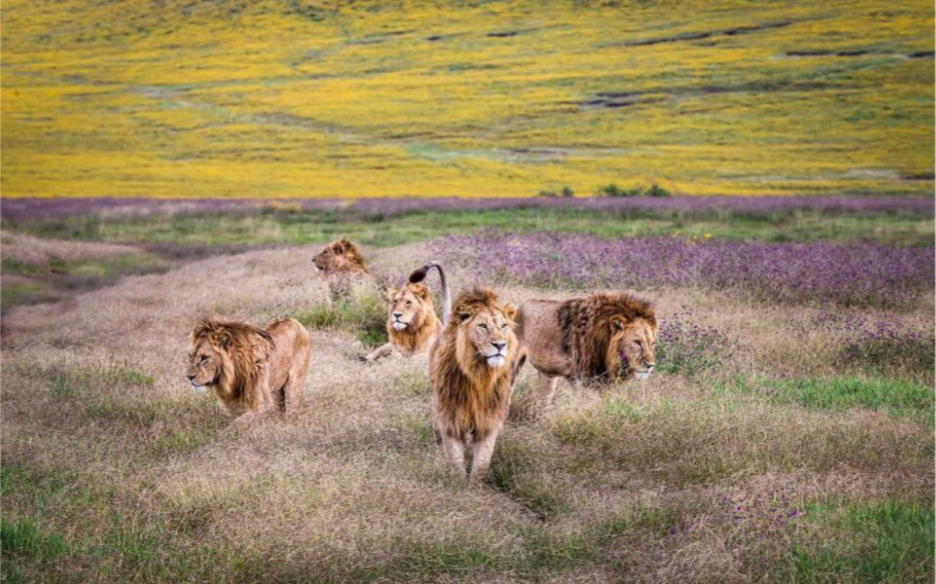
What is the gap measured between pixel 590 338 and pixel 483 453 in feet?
5.90

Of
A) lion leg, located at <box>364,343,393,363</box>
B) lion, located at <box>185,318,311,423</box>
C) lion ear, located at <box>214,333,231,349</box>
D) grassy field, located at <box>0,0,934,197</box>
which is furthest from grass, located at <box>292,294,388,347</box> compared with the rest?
grassy field, located at <box>0,0,934,197</box>

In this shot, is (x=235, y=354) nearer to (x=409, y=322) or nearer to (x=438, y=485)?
(x=438, y=485)

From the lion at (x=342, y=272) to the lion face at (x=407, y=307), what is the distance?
272cm

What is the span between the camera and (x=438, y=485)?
22.5 ft

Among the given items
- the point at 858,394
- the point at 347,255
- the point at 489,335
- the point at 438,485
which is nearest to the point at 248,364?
the point at 489,335

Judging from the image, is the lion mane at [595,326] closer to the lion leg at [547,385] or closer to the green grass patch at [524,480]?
the lion leg at [547,385]

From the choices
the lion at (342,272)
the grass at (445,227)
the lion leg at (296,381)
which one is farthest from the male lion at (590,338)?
the grass at (445,227)

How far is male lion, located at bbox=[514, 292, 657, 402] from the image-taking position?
8.60 metres

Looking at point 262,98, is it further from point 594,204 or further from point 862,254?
point 862,254

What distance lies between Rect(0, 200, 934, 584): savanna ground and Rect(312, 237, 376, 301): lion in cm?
31

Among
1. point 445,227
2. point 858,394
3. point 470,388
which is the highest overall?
point 470,388

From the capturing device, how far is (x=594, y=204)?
32.0 metres

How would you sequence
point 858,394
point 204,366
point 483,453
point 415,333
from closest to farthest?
point 483,453, point 204,366, point 858,394, point 415,333

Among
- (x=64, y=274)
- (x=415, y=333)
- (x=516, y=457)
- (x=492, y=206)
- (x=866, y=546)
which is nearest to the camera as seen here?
(x=866, y=546)
